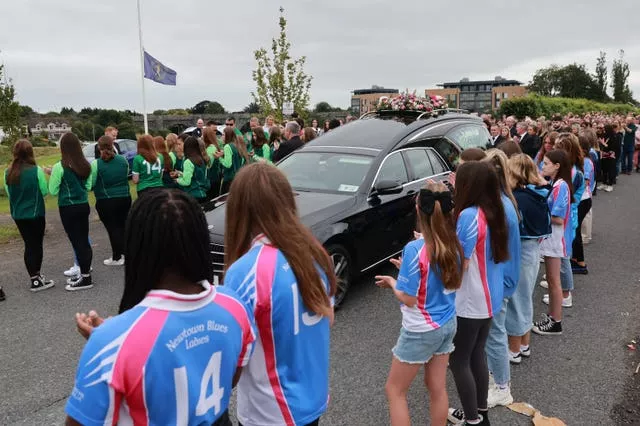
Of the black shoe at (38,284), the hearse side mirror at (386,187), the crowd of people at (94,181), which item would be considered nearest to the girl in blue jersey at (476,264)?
the hearse side mirror at (386,187)

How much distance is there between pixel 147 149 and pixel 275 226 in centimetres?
587

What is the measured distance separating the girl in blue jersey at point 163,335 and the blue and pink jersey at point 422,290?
131cm

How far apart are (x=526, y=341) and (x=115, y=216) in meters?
5.28

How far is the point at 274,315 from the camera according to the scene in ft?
6.01

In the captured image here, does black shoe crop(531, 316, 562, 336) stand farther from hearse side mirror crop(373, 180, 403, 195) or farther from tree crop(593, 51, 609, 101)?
tree crop(593, 51, 609, 101)

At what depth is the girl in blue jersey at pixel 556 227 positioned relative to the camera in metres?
4.68

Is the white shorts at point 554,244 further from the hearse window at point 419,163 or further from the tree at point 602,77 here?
the tree at point 602,77

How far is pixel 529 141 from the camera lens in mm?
10836

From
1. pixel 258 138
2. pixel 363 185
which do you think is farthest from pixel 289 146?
pixel 363 185

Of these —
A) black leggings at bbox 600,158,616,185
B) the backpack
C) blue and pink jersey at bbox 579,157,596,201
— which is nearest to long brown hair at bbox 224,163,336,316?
the backpack

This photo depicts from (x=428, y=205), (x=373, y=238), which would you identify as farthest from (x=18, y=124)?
(x=428, y=205)

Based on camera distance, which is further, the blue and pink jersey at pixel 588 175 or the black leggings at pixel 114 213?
the blue and pink jersey at pixel 588 175

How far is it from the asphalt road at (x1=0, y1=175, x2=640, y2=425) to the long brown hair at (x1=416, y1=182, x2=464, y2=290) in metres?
1.30

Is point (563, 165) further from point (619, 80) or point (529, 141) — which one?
point (619, 80)
